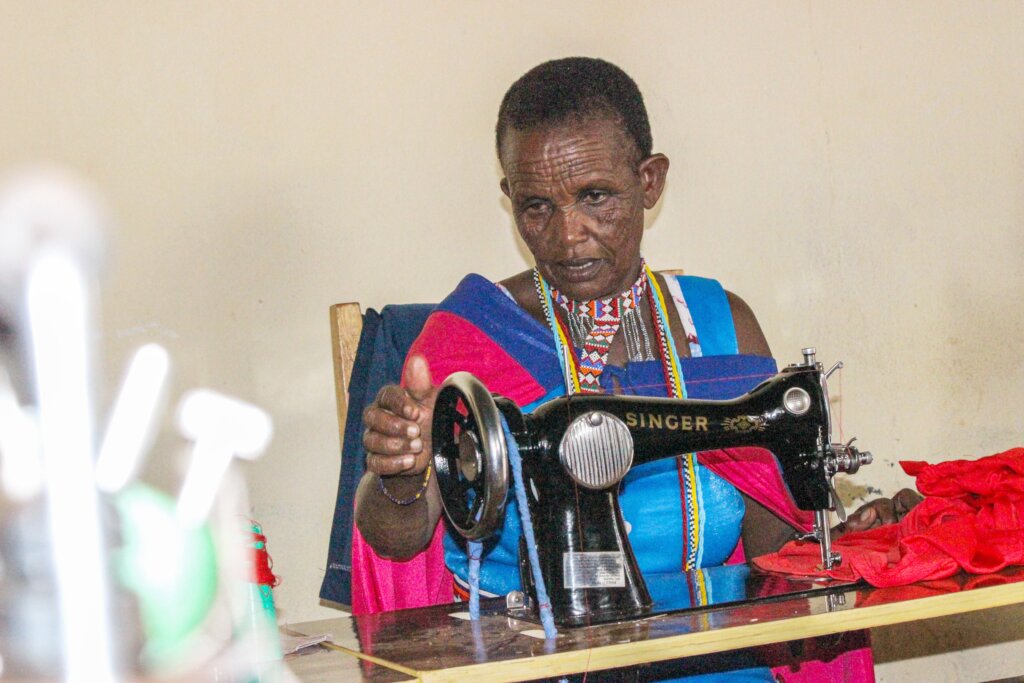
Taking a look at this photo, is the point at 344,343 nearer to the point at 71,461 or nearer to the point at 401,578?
the point at 401,578

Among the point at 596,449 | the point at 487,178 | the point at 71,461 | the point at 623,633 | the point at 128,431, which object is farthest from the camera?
the point at 487,178

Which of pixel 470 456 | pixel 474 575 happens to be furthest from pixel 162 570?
pixel 474 575

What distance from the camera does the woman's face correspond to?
1831 mm

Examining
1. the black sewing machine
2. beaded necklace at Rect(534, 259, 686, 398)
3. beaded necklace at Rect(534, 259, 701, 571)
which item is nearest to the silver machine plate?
the black sewing machine

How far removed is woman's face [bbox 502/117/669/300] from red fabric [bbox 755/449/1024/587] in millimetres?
564

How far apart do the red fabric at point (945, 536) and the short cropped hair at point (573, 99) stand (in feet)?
2.36

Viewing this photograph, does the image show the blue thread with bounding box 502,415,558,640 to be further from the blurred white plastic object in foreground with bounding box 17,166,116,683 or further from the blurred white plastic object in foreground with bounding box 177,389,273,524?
the blurred white plastic object in foreground with bounding box 17,166,116,683

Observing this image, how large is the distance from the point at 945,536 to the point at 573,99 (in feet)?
2.88

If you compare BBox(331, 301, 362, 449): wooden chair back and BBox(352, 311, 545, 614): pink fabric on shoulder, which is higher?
BBox(331, 301, 362, 449): wooden chair back

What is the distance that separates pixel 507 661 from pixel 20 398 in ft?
2.26

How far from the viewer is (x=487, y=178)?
8.57ft

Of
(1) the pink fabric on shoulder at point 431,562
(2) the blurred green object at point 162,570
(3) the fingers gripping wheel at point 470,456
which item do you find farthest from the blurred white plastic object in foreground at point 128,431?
(1) the pink fabric on shoulder at point 431,562

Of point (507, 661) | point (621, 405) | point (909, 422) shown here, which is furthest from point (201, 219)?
point (909, 422)

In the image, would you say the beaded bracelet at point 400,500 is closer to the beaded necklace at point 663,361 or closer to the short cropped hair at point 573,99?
the beaded necklace at point 663,361
